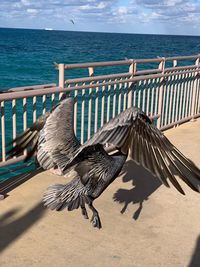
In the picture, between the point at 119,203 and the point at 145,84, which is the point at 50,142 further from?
the point at 145,84

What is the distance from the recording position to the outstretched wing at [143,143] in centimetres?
331

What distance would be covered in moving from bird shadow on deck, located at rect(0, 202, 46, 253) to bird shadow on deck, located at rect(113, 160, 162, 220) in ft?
3.03

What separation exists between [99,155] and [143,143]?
426 mm

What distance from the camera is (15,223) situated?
461 centimetres

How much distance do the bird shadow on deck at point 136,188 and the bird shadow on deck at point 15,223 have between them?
92 centimetres

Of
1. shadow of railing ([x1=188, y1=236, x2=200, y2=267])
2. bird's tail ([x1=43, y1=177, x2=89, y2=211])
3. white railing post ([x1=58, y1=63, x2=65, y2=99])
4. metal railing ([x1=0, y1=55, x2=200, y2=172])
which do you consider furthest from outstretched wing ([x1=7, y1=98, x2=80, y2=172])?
white railing post ([x1=58, y1=63, x2=65, y2=99])

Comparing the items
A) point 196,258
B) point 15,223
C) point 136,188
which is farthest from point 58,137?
point 136,188

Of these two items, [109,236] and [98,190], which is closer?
[98,190]

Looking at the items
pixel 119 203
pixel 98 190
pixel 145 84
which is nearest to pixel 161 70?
pixel 145 84

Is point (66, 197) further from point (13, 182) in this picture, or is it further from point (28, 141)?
point (13, 182)

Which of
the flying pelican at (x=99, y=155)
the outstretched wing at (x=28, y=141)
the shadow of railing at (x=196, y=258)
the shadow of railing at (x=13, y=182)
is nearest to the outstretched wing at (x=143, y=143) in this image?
the flying pelican at (x=99, y=155)

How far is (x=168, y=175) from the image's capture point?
3229mm

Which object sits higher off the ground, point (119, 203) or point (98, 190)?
point (98, 190)

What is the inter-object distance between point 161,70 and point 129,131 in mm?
4956
